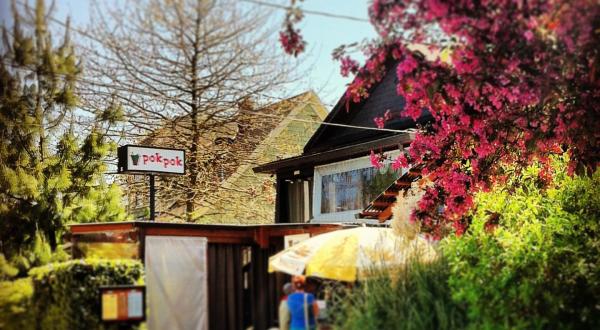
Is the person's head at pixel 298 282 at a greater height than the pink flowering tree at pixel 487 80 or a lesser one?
lesser

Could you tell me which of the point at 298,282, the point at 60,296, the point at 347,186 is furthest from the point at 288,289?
the point at 347,186

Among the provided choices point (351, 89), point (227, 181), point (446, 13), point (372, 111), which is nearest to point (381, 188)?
point (372, 111)

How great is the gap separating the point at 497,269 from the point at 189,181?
1159 centimetres

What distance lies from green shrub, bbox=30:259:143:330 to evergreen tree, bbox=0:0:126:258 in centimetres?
95

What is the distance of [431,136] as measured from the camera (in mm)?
14906

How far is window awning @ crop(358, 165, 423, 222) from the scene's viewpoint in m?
17.2

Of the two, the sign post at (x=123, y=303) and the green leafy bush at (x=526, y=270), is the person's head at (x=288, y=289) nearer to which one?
the sign post at (x=123, y=303)

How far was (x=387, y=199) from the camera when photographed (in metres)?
17.6

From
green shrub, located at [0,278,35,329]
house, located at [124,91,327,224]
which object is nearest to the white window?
house, located at [124,91,327,224]

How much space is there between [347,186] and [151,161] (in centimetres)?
594

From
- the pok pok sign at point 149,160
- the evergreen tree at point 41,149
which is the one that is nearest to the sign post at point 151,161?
the pok pok sign at point 149,160

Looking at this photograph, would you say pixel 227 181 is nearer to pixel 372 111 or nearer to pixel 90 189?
pixel 372 111

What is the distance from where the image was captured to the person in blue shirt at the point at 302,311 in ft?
37.8

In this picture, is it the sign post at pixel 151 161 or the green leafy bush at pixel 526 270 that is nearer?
the green leafy bush at pixel 526 270
